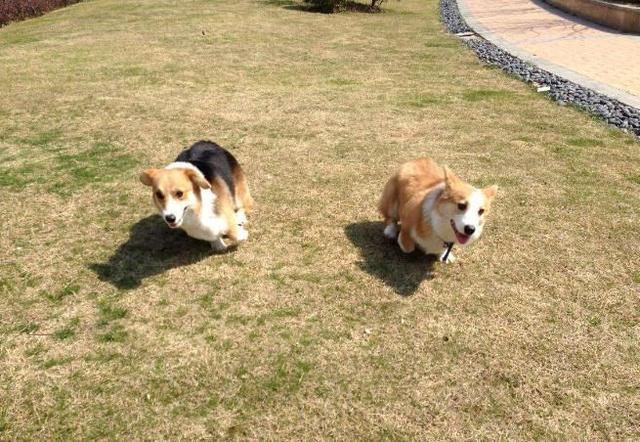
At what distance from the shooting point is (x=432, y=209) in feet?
12.1

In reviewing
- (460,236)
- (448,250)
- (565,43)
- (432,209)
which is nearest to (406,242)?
(448,250)

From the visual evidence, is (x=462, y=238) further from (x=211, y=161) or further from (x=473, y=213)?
(x=211, y=161)

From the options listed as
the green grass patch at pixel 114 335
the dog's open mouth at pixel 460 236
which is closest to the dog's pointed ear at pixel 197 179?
the green grass patch at pixel 114 335

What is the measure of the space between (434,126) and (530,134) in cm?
130

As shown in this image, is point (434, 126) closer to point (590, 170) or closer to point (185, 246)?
point (590, 170)

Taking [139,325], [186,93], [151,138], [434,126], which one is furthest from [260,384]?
[186,93]

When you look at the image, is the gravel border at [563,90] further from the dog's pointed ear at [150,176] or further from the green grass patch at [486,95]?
the dog's pointed ear at [150,176]

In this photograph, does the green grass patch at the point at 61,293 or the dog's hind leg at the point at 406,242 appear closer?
the green grass patch at the point at 61,293

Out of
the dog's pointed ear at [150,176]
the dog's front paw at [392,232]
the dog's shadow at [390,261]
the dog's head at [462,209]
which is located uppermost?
the dog's pointed ear at [150,176]

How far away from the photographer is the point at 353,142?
21.3ft

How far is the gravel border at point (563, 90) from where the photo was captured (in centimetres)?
714

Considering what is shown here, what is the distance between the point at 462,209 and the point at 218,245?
2.03 m

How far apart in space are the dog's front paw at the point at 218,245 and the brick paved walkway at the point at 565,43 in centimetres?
681

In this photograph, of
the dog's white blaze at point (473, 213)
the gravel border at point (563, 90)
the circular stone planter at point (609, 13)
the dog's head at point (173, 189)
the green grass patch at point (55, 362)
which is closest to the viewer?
the green grass patch at point (55, 362)
